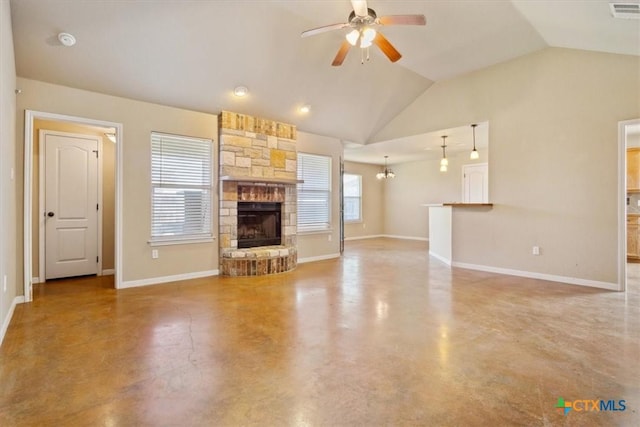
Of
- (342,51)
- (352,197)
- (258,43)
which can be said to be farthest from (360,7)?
(352,197)

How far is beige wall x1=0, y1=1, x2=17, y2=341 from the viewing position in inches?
Answer: 110

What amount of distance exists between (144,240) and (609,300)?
246 inches

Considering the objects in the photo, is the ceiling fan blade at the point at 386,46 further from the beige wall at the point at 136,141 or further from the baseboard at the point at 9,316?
the baseboard at the point at 9,316

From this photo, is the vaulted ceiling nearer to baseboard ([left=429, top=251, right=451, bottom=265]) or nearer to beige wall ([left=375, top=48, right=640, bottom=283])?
beige wall ([left=375, top=48, right=640, bottom=283])

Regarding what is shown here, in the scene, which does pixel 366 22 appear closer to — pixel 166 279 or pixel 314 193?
pixel 314 193

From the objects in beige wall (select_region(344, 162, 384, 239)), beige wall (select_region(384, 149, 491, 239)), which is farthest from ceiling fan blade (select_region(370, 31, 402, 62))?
beige wall (select_region(344, 162, 384, 239))

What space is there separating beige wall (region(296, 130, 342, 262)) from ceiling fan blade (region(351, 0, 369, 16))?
145 inches

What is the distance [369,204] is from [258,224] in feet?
19.5

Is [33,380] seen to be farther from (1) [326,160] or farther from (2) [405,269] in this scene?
(1) [326,160]

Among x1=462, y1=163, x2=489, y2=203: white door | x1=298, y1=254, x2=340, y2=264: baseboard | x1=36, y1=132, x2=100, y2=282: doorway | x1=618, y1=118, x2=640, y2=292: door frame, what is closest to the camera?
x1=618, y1=118, x2=640, y2=292: door frame

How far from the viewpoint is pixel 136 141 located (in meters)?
4.63

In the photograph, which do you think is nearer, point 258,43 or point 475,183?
point 258,43

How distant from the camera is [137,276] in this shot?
4.66m

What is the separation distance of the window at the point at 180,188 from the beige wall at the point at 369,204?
5902mm
